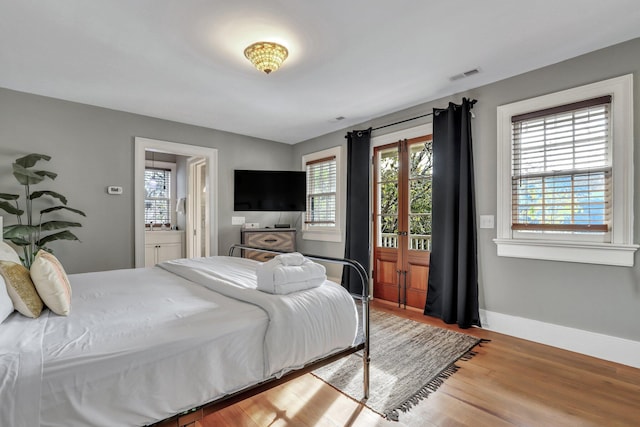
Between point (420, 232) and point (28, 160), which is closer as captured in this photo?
point (28, 160)

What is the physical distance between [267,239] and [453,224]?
8.89ft

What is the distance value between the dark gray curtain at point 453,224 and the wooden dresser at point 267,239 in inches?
84.1

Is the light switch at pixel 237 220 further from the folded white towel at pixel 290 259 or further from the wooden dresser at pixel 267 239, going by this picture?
the folded white towel at pixel 290 259

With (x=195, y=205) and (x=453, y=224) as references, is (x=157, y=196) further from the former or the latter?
(x=453, y=224)

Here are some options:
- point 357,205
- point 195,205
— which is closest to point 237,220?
point 195,205

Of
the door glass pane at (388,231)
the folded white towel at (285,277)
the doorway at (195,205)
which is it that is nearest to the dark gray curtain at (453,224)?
the door glass pane at (388,231)

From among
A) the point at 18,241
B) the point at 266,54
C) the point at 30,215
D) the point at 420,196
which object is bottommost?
the point at 18,241

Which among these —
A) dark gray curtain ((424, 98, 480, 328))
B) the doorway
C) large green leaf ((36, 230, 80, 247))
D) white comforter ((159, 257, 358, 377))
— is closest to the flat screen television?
the doorway

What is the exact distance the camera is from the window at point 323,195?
489cm

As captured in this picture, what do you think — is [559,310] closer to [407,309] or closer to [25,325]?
[407,309]

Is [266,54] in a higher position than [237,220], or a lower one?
higher

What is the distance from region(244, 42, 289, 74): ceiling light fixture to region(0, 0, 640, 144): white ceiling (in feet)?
0.18

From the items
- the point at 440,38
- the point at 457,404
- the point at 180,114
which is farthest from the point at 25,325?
the point at 180,114

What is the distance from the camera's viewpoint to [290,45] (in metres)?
2.46
